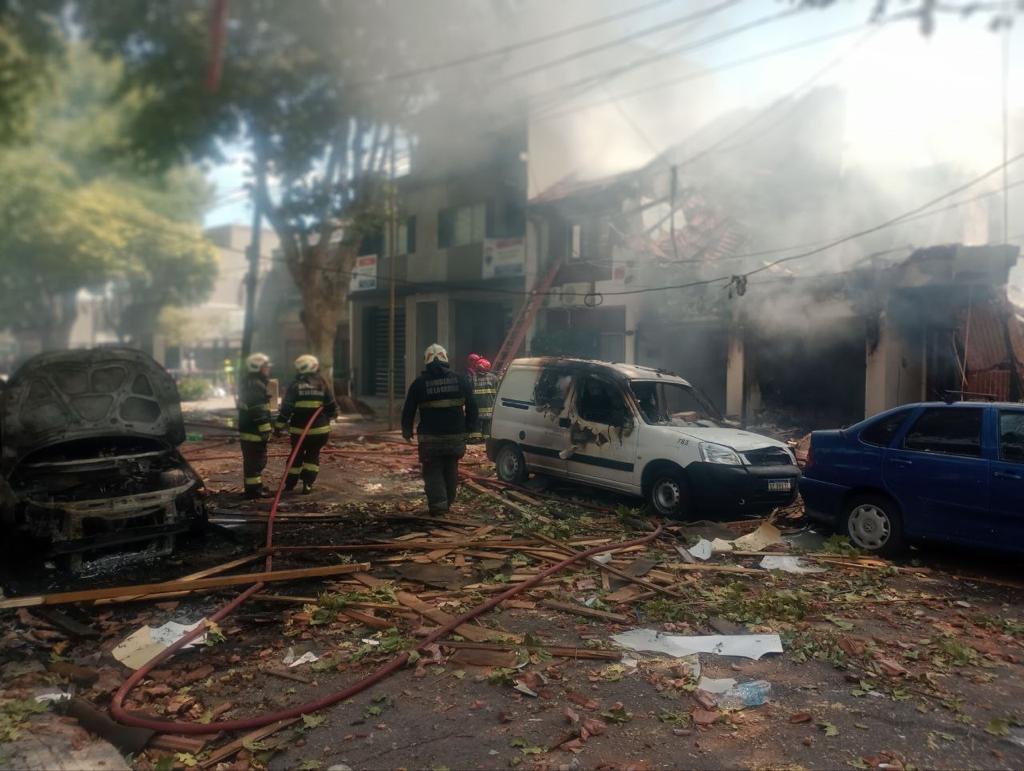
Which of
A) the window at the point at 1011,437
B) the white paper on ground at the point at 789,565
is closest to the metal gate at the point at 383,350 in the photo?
the white paper on ground at the point at 789,565

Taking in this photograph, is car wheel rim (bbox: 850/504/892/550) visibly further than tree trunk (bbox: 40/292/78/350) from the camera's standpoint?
Yes

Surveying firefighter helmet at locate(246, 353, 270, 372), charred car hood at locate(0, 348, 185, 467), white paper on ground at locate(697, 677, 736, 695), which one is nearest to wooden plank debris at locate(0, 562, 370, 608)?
charred car hood at locate(0, 348, 185, 467)

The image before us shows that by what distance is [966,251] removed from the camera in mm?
12242

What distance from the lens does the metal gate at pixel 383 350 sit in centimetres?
2367

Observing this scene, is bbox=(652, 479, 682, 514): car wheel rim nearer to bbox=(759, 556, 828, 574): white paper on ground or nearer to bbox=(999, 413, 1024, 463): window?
bbox=(759, 556, 828, 574): white paper on ground

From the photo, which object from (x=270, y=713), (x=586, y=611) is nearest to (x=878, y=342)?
(x=586, y=611)

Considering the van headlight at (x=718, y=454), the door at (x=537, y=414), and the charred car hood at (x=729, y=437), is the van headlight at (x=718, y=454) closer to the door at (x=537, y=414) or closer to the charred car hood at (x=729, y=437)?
the charred car hood at (x=729, y=437)

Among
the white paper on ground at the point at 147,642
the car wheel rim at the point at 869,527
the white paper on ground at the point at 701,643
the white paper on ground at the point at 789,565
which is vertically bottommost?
the white paper on ground at the point at 147,642

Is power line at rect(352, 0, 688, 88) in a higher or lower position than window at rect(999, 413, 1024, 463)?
higher

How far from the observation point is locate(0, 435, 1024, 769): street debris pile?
3.38 metres

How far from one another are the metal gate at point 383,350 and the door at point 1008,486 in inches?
751

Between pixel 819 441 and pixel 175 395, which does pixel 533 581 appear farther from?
pixel 175 395

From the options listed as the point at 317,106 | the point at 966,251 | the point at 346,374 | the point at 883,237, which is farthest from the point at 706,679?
the point at 346,374

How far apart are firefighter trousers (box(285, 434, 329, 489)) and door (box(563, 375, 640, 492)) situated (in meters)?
2.94
